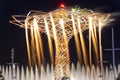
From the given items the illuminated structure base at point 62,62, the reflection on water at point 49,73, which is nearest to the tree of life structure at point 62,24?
the illuminated structure base at point 62,62

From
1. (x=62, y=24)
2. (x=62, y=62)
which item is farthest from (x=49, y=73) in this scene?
(x=62, y=24)

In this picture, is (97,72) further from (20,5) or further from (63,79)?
(20,5)

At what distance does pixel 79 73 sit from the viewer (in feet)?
52.0

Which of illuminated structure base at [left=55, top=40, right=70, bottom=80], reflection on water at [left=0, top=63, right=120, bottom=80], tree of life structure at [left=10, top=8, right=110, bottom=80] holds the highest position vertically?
tree of life structure at [left=10, top=8, right=110, bottom=80]

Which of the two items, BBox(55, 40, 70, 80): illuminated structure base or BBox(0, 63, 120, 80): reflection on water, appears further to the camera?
BBox(0, 63, 120, 80): reflection on water

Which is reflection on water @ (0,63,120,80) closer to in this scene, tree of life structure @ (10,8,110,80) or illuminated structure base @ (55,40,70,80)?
illuminated structure base @ (55,40,70,80)

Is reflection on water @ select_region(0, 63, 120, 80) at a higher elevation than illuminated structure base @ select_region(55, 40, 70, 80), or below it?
below

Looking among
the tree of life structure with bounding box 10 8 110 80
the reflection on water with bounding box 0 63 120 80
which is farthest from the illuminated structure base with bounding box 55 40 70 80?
the reflection on water with bounding box 0 63 120 80

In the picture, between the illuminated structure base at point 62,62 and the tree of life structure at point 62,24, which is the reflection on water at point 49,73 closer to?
the illuminated structure base at point 62,62

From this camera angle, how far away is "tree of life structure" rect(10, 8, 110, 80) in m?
14.9

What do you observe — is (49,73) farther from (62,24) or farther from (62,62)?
(62,24)

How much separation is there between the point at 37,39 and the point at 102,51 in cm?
277

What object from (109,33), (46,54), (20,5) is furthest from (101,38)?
(20,5)

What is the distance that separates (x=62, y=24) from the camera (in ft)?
49.5
